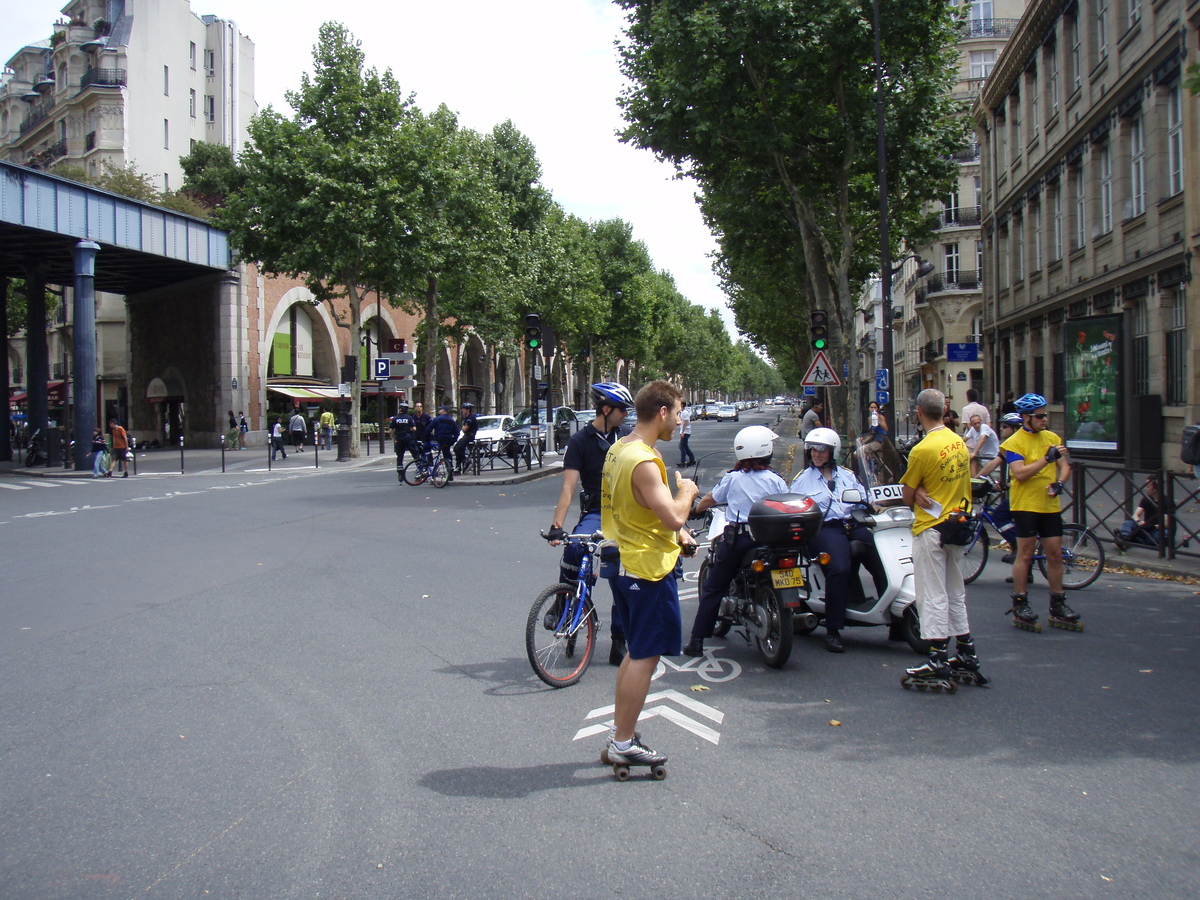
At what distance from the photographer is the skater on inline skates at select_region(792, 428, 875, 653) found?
6438 mm

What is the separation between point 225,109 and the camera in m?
58.4

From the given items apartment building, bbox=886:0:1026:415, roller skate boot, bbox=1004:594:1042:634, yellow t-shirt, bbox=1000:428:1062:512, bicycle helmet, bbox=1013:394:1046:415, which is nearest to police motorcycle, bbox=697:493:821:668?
roller skate boot, bbox=1004:594:1042:634

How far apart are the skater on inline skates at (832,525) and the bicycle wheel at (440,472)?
14284 mm

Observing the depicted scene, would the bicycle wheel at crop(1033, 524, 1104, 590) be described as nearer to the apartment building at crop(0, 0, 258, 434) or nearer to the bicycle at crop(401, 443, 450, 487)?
the bicycle at crop(401, 443, 450, 487)

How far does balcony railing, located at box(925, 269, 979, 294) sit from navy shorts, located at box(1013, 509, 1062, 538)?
39506mm

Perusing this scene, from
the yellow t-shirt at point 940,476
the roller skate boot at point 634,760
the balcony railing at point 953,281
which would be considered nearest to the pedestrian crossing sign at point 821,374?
the yellow t-shirt at point 940,476

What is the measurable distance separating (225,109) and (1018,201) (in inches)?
1878

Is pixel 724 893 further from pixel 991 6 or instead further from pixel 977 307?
pixel 991 6

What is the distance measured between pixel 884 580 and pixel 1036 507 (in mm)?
1592

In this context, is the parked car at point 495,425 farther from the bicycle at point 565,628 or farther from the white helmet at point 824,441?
the bicycle at point 565,628

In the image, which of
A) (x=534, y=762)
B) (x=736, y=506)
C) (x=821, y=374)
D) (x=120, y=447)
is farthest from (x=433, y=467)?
(x=534, y=762)

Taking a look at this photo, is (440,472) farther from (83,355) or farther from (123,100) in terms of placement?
(123,100)

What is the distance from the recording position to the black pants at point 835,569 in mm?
6422

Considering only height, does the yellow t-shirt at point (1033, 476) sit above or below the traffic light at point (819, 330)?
below
